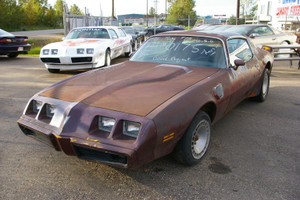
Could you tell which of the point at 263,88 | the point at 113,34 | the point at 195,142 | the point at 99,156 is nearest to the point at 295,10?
the point at 113,34

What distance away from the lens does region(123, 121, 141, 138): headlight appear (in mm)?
2393

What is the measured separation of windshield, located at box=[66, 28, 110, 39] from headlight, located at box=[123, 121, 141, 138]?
751 cm

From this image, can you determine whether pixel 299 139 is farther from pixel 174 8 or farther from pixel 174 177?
pixel 174 8

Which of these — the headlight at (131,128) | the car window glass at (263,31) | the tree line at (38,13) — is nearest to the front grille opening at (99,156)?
the headlight at (131,128)

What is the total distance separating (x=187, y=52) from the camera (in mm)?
3939

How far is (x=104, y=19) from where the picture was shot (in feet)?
76.9

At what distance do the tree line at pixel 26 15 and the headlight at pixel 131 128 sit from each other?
3316 centimetres

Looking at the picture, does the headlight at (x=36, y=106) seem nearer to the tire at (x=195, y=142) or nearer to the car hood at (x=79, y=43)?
the tire at (x=195, y=142)

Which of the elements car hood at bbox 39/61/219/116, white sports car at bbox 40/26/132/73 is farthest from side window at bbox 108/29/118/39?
car hood at bbox 39/61/219/116

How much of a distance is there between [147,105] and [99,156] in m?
0.62

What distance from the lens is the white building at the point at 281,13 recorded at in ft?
78.9

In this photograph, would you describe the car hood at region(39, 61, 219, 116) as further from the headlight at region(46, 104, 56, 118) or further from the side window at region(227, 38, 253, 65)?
the side window at region(227, 38, 253, 65)

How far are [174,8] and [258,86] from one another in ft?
159

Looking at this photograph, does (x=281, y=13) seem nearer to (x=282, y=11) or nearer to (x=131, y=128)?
(x=282, y=11)
